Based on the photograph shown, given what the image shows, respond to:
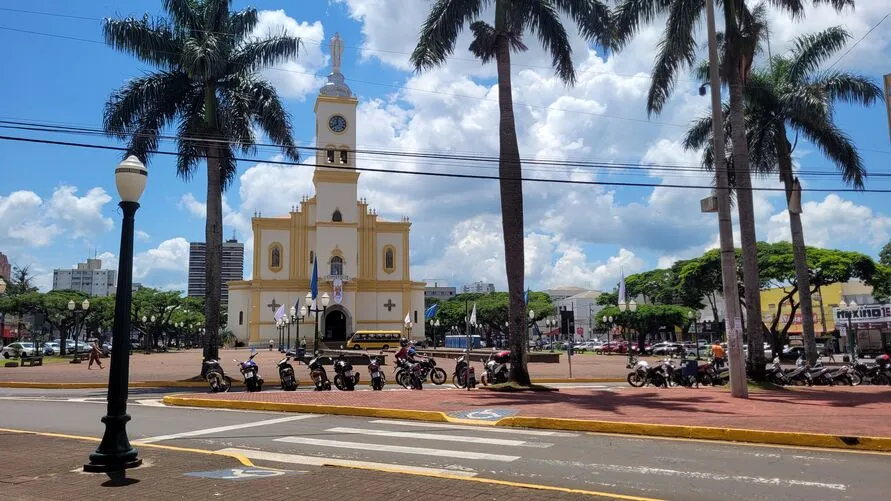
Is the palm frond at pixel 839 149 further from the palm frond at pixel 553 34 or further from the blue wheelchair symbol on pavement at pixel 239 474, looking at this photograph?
the blue wheelchair symbol on pavement at pixel 239 474

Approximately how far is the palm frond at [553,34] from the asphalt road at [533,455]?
1290 centimetres

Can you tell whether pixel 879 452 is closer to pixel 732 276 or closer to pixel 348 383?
pixel 732 276

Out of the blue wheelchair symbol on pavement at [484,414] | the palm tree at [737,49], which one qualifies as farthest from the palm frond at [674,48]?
the blue wheelchair symbol on pavement at [484,414]

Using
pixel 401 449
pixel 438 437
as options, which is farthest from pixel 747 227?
pixel 401 449

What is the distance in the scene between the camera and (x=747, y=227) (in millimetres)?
20078

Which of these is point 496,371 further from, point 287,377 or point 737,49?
→ point 737,49

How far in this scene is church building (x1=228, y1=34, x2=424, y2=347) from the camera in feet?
218

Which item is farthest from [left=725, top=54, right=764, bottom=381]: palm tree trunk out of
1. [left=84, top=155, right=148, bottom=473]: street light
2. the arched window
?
the arched window

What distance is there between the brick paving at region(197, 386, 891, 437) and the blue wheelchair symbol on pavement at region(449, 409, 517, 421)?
9.4 inches

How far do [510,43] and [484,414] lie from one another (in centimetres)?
1196

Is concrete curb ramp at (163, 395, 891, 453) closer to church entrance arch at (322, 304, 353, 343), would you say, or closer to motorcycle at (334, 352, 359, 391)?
motorcycle at (334, 352, 359, 391)

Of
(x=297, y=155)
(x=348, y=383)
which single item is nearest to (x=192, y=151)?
(x=297, y=155)

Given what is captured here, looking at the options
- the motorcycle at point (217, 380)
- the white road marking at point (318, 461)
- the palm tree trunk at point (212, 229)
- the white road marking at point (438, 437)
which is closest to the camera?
the white road marking at point (318, 461)

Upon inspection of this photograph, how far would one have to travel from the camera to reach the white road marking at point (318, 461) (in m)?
7.71
